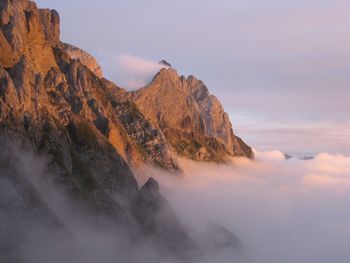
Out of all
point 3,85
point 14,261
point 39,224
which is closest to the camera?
point 14,261

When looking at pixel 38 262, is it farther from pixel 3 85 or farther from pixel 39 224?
pixel 3 85

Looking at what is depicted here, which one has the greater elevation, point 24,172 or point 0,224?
point 24,172

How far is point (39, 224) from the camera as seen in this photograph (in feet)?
587

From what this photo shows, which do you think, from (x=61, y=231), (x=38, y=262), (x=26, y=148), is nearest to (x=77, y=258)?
(x=61, y=231)

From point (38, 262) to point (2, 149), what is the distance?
1401 inches

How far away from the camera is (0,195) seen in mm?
172000

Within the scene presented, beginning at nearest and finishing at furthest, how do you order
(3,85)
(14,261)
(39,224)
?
(14,261) → (39,224) → (3,85)

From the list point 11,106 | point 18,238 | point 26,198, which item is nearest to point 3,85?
point 11,106

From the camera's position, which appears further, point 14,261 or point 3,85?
point 3,85

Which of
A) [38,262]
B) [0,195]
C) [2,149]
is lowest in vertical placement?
[38,262]

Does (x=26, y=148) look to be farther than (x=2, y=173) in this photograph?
Yes

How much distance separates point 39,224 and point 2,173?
17.9 m

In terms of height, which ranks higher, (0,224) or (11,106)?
(11,106)

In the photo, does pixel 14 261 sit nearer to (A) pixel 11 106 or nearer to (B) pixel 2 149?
(B) pixel 2 149
